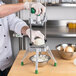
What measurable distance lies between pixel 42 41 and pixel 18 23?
2.09 feet

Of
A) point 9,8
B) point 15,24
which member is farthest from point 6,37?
point 9,8

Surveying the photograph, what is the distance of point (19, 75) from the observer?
4.23ft

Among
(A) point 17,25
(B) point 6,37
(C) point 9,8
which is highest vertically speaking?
(C) point 9,8

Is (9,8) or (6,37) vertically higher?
(9,8)

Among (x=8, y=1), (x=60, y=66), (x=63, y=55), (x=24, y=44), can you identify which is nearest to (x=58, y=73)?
(x=60, y=66)

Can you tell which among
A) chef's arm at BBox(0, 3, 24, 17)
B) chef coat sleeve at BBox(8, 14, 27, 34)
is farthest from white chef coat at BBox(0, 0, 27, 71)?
chef's arm at BBox(0, 3, 24, 17)

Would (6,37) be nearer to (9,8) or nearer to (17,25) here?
(17,25)

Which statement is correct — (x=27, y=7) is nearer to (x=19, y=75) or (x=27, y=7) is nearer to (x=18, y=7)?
(x=18, y=7)

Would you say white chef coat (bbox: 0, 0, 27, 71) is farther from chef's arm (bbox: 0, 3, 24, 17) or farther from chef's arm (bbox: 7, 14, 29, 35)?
chef's arm (bbox: 0, 3, 24, 17)

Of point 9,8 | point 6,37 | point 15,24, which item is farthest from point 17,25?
point 9,8

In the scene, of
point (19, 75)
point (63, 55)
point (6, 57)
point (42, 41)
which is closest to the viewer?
point (19, 75)

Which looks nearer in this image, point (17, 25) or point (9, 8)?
point (9, 8)

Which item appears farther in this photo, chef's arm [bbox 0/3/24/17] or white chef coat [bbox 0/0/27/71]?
white chef coat [bbox 0/0/27/71]

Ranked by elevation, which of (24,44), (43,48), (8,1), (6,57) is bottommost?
(24,44)
